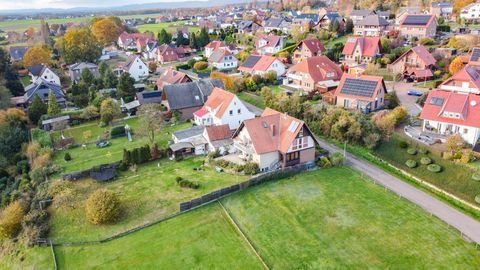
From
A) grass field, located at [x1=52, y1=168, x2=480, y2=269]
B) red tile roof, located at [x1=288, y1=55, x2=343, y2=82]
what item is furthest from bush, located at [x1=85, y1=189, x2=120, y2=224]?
red tile roof, located at [x1=288, y1=55, x2=343, y2=82]

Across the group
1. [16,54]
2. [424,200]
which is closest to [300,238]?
[424,200]

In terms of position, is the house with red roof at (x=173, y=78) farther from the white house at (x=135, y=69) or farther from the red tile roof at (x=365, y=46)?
the red tile roof at (x=365, y=46)

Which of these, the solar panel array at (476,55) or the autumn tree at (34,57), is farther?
the autumn tree at (34,57)

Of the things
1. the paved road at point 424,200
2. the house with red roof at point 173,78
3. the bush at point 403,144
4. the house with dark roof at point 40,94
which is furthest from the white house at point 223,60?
the bush at point 403,144

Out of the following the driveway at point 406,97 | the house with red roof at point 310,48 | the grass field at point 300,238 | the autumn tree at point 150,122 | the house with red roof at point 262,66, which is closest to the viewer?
the grass field at point 300,238

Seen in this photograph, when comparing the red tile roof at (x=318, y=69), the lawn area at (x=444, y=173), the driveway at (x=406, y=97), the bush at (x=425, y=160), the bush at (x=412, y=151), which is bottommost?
the lawn area at (x=444, y=173)

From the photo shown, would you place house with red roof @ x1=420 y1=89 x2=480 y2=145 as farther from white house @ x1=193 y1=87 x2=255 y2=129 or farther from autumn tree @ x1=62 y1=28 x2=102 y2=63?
autumn tree @ x1=62 y1=28 x2=102 y2=63

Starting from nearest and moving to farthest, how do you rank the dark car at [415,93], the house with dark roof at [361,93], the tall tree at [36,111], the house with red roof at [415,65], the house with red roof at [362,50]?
the house with dark roof at [361,93]
the dark car at [415,93]
the tall tree at [36,111]
the house with red roof at [415,65]
the house with red roof at [362,50]

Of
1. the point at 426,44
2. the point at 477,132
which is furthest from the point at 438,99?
the point at 426,44

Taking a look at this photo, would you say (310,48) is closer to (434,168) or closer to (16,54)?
(434,168)
